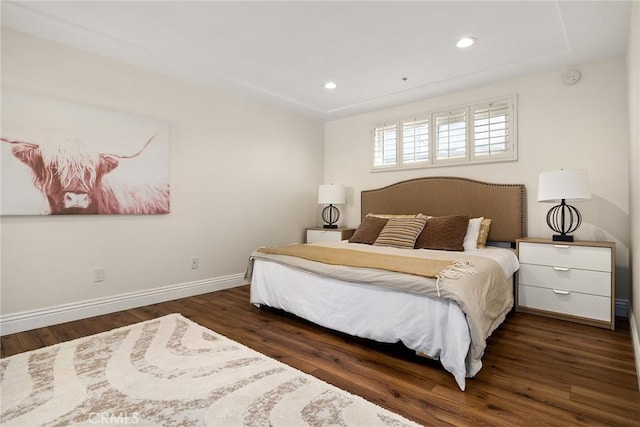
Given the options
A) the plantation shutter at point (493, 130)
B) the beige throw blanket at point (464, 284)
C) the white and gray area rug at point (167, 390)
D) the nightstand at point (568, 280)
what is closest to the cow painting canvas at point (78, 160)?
the white and gray area rug at point (167, 390)

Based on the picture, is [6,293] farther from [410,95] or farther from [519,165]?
[519,165]

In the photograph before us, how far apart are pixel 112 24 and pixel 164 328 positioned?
246cm

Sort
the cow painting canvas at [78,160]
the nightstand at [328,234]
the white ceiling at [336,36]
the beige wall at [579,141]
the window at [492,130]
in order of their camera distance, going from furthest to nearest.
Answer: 1. the nightstand at [328,234]
2. the window at [492,130]
3. the beige wall at [579,141]
4. the cow painting canvas at [78,160]
5. the white ceiling at [336,36]

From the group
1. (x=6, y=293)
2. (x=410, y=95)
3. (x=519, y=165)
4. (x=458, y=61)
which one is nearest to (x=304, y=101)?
(x=410, y=95)

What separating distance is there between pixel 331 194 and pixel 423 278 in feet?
9.15

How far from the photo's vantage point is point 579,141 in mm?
3230

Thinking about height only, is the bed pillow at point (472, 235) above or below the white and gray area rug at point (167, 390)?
above

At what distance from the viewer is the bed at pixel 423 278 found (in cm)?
197

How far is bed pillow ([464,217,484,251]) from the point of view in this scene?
3350mm

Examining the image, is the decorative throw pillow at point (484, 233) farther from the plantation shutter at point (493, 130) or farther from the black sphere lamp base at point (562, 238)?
the plantation shutter at point (493, 130)

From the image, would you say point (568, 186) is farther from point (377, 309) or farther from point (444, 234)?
point (377, 309)

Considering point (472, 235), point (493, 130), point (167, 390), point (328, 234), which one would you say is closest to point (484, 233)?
point (472, 235)

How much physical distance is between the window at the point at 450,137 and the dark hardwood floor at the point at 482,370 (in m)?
1.84

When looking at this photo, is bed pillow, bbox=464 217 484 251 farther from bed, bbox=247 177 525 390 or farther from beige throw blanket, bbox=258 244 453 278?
beige throw blanket, bbox=258 244 453 278
